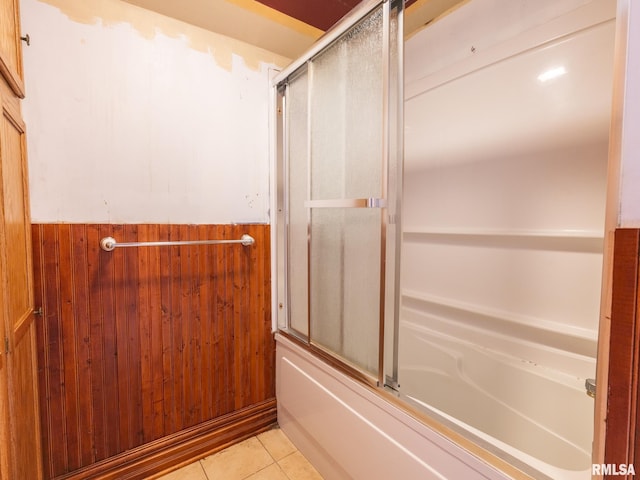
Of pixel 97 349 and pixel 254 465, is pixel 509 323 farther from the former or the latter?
pixel 97 349

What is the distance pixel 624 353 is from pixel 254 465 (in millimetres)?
1629

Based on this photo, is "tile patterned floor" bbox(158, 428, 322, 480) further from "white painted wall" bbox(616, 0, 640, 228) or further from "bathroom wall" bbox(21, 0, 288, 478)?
"white painted wall" bbox(616, 0, 640, 228)

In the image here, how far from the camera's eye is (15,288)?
3.07 feet

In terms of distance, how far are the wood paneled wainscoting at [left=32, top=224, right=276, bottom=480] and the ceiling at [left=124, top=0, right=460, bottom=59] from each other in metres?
1.00

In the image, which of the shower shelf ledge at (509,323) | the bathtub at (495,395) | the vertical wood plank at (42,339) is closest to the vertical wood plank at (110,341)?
the vertical wood plank at (42,339)

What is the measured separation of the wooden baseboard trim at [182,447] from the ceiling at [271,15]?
204 cm

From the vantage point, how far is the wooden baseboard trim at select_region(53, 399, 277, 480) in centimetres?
136

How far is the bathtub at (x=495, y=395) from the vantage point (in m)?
1.15

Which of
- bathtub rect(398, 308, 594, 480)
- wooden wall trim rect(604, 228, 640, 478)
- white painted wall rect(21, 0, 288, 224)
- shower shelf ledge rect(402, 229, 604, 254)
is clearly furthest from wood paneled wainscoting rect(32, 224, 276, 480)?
wooden wall trim rect(604, 228, 640, 478)

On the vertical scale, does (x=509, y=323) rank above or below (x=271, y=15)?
below

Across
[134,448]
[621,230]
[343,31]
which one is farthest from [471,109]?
[134,448]

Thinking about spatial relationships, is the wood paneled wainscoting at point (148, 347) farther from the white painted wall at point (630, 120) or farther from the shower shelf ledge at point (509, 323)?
the white painted wall at point (630, 120)

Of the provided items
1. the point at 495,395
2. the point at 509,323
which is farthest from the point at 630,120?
the point at 495,395

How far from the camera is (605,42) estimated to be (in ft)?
3.76
